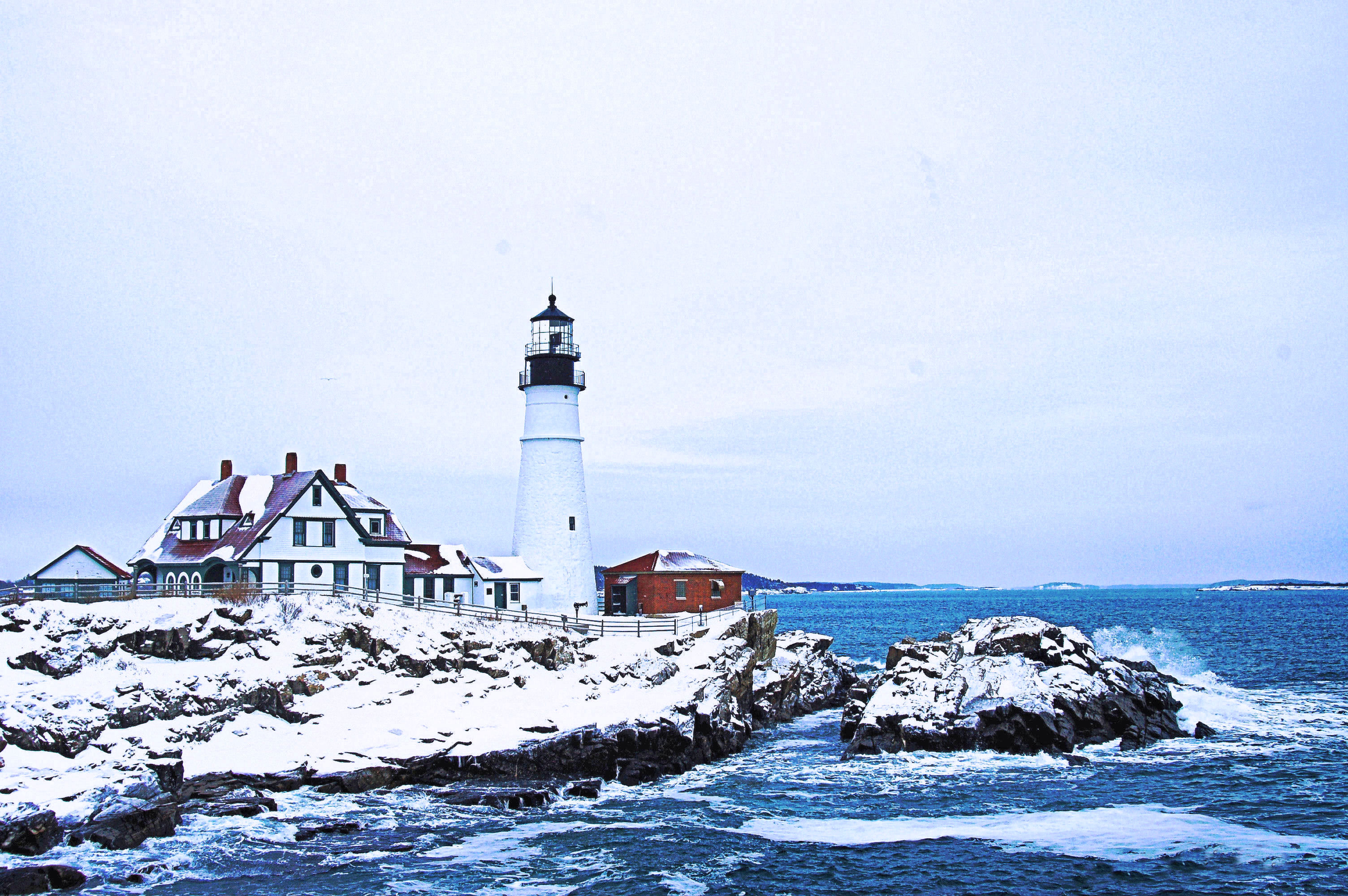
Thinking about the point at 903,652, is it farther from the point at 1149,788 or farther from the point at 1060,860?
the point at 1060,860

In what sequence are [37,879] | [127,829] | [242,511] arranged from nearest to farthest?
1. [37,879]
2. [127,829]
3. [242,511]

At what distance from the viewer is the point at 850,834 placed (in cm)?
2961

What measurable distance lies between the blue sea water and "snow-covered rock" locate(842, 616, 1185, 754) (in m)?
1.19

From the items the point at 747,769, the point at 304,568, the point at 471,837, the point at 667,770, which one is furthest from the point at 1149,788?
the point at 304,568

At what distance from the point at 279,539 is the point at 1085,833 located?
3415cm

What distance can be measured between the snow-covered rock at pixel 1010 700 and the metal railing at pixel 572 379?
66.6ft

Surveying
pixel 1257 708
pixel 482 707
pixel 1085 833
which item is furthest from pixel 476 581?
pixel 1257 708

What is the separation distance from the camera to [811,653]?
61.2m

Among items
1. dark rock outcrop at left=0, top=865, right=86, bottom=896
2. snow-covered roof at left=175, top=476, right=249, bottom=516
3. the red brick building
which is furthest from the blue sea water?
snow-covered roof at left=175, top=476, right=249, bottom=516

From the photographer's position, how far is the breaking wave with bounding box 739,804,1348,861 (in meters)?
27.6

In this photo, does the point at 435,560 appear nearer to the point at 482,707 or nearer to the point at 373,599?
the point at 373,599

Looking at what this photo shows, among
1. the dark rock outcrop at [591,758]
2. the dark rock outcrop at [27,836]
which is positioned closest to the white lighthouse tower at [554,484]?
the dark rock outcrop at [591,758]

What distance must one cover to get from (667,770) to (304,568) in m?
19.7

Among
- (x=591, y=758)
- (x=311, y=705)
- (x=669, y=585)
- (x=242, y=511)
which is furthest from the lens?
(x=669, y=585)
